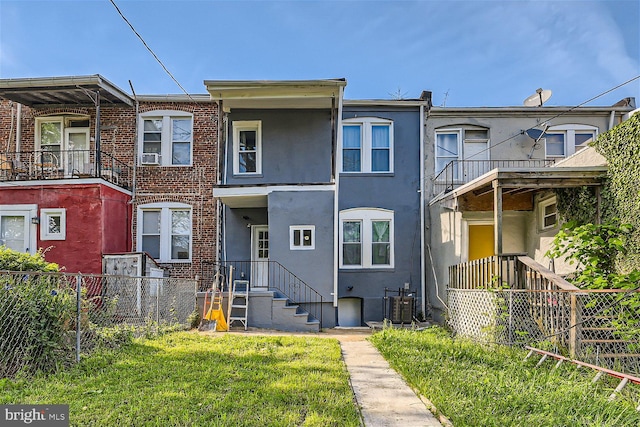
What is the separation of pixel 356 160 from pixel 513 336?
778cm

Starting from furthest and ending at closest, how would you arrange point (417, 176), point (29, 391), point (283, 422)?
point (417, 176), point (29, 391), point (283, 422)

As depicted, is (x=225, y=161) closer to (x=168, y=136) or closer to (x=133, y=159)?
(x=168, y=136)

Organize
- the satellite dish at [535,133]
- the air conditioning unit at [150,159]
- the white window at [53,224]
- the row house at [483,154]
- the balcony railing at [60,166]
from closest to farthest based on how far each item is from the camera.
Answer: the row house at [483,154]
the white window at [53,224]
the balcony railing at [60,166]
the satellite dish at [535,133]
the air conditioning unit at [150,159]

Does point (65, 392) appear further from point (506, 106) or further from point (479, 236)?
point (506, 106)

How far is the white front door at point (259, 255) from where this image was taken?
12.9 m

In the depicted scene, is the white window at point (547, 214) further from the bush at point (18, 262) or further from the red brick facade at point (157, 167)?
the bush at point (18, 262)

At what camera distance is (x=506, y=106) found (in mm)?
13336

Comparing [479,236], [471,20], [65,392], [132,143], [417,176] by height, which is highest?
[471,20]

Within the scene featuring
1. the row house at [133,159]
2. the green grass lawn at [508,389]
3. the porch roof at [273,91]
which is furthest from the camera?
the row house at [133,159]

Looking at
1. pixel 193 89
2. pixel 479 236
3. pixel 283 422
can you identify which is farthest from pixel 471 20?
pixel 283 422

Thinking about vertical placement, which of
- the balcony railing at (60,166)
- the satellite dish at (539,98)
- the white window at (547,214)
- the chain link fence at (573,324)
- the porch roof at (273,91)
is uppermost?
the satellite dish at (539,98)

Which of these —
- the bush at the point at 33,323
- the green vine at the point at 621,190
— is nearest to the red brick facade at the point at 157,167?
the bush at the point at 33,323

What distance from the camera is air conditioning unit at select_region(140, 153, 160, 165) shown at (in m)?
13.3

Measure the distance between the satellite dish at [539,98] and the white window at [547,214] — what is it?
16.0 ft
